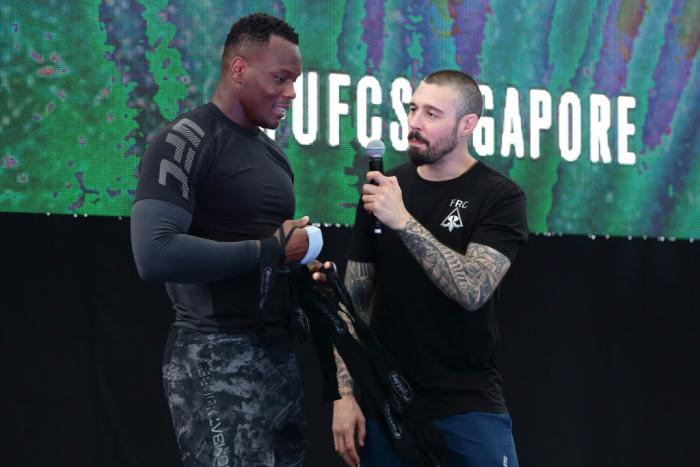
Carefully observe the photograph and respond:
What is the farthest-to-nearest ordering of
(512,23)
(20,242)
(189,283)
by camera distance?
(512,23) < (20,242) < (189,283)

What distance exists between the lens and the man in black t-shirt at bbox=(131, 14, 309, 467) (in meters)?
1.94

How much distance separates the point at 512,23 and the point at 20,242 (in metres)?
2.22

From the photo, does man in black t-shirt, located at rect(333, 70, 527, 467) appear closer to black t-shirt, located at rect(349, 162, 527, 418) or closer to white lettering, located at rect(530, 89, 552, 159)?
black t-shirt, located at rect(349, 162, 527, 418)

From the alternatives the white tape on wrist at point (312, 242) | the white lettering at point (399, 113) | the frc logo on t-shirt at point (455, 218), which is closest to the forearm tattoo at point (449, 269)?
the frc logo on t-shirt at point (455, 218)

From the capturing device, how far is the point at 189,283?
6.66 feet

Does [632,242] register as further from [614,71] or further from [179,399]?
[179,399]

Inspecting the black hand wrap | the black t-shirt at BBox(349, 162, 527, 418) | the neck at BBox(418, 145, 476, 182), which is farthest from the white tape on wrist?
the neck at BBox(418, 145, 476, 182)

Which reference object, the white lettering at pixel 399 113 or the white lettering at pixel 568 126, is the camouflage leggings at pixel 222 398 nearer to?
the white lettering at pixel 399 113

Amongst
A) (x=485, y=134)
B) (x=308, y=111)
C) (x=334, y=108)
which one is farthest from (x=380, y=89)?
(x=485, y=134)

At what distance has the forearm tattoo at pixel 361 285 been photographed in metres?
2.39

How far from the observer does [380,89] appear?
3.86m

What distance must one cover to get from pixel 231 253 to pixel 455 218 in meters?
0.61

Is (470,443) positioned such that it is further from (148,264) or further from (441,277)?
(148,264)

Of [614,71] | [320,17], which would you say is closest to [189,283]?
[320,17]
